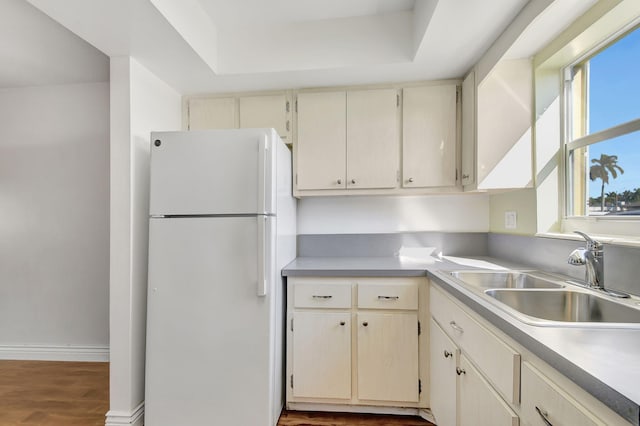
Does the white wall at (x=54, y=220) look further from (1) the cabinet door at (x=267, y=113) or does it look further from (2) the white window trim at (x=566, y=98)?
(2) the white window trim at (x=566, y=98)

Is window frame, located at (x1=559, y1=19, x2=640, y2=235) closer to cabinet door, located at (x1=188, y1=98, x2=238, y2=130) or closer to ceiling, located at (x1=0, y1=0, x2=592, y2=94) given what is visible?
ceiling, located at (x1=0, y1=0, x2=592, y2=94)

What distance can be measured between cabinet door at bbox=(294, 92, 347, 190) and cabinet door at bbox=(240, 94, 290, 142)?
0.11 m

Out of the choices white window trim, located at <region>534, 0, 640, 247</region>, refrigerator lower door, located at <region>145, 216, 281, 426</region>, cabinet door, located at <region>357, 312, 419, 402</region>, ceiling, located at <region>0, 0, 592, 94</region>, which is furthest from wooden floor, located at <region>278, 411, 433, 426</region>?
ceiling, located at <region>0, 0, 592, 94</region>

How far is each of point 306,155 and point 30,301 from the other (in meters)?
2.68

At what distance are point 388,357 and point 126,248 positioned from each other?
1.66 m

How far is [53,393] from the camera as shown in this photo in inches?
76.9

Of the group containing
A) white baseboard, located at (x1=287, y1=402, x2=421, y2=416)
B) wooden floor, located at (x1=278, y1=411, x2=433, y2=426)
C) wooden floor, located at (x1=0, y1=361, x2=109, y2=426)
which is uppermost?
white baseboard, located at (x1=287, y1=402, x2=421, y2=416)

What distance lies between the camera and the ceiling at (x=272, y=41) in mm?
1468

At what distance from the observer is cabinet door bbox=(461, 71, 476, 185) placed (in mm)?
1779

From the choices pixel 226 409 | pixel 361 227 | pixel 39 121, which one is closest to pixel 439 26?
pixel 361 227

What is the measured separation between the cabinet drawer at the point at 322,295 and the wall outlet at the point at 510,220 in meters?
1.18

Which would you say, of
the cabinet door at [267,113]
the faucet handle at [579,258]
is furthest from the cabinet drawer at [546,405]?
the cabinet door at [267,113]

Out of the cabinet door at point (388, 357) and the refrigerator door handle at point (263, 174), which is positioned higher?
the refrigerator door handle at point (263, 174)

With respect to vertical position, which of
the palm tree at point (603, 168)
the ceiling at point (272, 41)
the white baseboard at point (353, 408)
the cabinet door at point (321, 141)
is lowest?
the white baseboard at point (353, 408)
